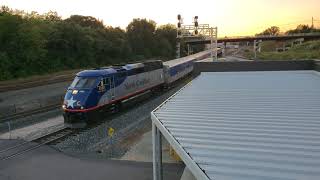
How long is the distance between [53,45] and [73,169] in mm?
52981

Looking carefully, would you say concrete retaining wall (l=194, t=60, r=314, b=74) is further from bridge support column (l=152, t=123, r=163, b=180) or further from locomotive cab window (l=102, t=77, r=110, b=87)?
bridge support column (l=152, t=123, r=163, b=180)

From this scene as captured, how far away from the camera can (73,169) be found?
16156 millimetres

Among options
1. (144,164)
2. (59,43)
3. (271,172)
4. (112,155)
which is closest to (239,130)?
(271,172)

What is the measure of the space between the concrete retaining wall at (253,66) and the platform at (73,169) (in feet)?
37.9

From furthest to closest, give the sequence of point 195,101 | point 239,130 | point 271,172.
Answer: point 195,101
point 239,130
point 271,172

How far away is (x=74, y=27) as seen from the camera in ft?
232

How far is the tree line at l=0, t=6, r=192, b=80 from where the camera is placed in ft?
179

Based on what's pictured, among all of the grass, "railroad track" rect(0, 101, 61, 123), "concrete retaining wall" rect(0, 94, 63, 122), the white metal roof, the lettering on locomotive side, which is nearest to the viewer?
the white metal roof

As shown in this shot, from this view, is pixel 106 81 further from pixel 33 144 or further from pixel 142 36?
pixel 142 36

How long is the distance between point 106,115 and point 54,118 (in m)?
4.51

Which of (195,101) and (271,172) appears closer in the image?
(271,172)

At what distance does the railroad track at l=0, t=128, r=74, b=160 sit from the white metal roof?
8574 millimetres

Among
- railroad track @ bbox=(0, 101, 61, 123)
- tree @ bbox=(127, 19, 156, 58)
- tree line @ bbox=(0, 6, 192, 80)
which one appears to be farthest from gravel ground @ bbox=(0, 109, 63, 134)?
tree @ bbox=(127, 19, 156, 58)

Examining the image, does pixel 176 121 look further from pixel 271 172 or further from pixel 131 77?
pixel 131 77
